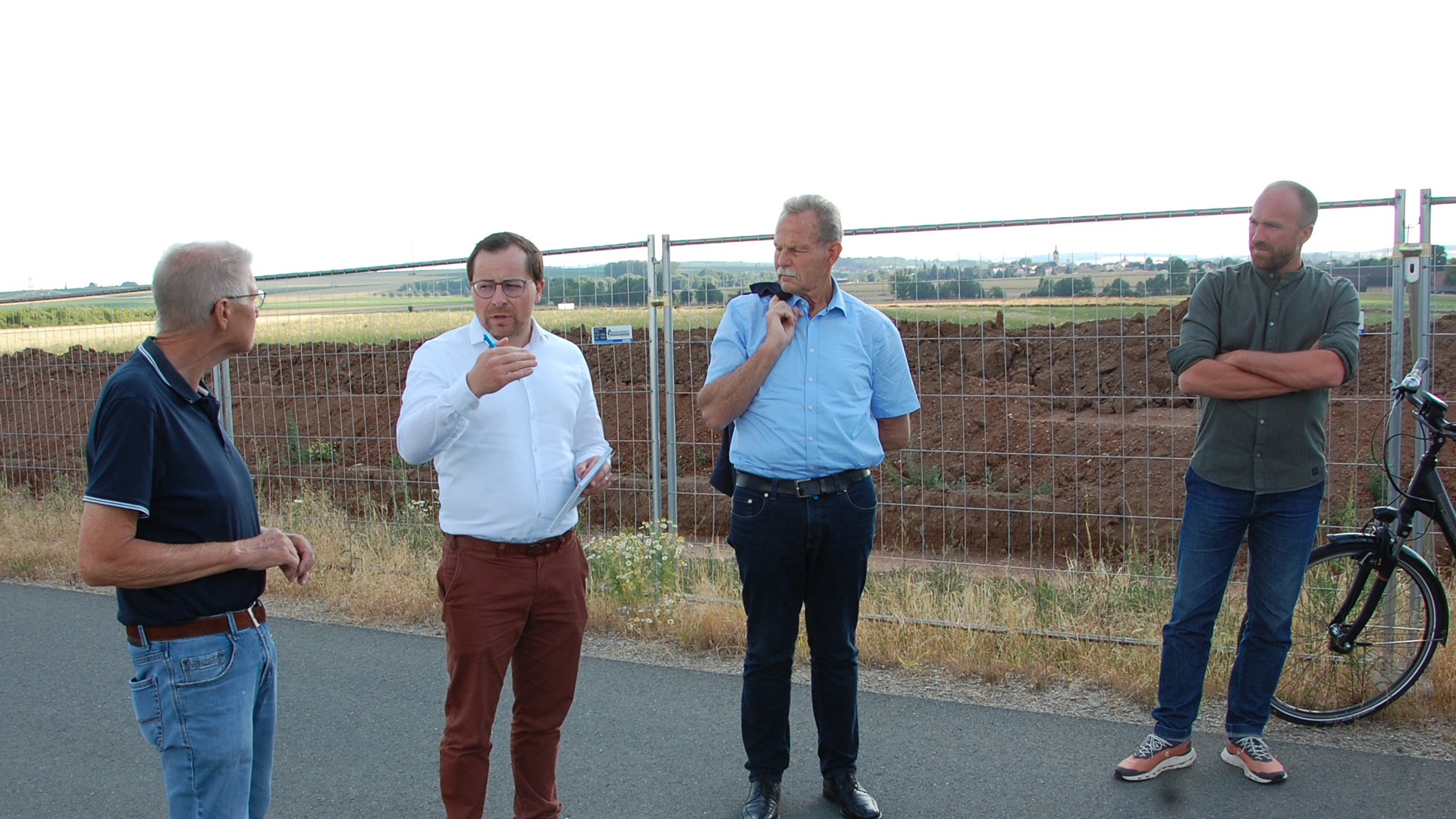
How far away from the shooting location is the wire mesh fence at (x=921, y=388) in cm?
602

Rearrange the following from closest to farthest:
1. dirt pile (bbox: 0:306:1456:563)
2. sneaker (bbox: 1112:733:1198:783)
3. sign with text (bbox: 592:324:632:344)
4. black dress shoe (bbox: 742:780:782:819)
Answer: black dress shoe (bbox: 742:780:782:819)
sneaker (bbox: 1112:733:1198:783)
sign with text (bbox: 592:324:632:344)
dirt pile (bbox: 0:306:1456:563)

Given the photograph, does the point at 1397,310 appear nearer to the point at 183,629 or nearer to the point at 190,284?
the point at 190,284

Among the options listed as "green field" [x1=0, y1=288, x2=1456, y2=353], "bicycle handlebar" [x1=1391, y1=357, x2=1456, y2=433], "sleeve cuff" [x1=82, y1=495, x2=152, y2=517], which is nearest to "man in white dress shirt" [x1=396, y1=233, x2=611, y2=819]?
"sleeve cuff" [x1=82, y1=495, x2=152, y2=517]

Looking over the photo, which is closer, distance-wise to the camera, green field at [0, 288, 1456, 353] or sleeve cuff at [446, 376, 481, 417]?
sleeve cuff at [446, 376, 481, 417]

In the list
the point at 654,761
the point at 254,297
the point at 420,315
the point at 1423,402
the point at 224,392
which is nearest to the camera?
the point at 254,297

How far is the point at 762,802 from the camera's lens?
3855mm

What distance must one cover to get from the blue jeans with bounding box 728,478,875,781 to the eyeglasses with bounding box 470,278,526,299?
108 centimetres

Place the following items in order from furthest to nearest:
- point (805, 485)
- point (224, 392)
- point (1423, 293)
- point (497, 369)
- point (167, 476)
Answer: point (224, 392), point (1423, 293), point (805, 485), point (497, 369), point (167, 476)

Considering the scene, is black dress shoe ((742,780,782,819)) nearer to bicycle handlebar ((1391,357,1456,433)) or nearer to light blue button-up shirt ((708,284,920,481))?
light blue button-up shirt ((708,284,920,481))

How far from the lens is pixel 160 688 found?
2.65m

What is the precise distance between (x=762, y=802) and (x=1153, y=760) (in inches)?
60.7

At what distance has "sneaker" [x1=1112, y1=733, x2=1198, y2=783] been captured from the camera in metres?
4.11

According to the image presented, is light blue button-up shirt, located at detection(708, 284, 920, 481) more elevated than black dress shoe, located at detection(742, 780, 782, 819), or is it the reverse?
light blue button-up shirt, located at detection(708, 284, 920, 481)

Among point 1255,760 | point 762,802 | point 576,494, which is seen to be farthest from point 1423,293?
point 576,494
